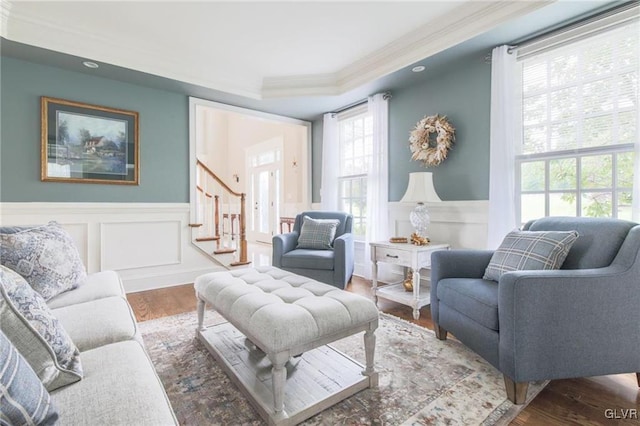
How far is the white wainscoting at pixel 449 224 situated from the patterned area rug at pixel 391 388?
1208 millimetres

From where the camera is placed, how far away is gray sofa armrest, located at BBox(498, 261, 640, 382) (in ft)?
4.73

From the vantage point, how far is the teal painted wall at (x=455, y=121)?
115 inches

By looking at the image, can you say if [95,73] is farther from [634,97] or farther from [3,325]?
[634,97]

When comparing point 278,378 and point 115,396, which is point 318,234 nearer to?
point 278,378

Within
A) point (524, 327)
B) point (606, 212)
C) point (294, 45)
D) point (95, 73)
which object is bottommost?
point (524, 327)

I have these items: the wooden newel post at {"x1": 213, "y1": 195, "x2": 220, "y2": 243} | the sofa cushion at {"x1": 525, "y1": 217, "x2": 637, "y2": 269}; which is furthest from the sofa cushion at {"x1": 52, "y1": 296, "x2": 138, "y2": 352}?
the wooden newel post at {"x1": 213, "y1": 195, "x2": 220, "y2": 243}

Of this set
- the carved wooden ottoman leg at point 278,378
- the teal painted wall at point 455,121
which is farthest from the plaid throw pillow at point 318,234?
the carved wooden ottoman leg at point 278,378

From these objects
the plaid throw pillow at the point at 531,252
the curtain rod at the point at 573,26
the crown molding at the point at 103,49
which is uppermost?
the crown molding at the point at 103,49

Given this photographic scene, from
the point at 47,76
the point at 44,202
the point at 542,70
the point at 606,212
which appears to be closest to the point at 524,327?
the point at 606,212

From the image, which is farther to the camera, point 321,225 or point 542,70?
point 321,225

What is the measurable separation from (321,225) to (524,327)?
240 centimetres

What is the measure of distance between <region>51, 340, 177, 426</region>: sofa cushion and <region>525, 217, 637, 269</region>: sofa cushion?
207cm

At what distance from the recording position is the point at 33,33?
103 inches

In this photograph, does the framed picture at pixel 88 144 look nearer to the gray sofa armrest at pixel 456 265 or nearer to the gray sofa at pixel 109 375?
the gray sofa at pixel 109 375
